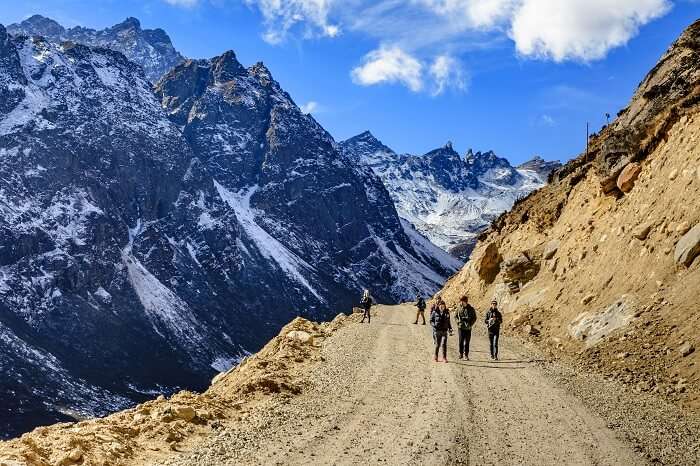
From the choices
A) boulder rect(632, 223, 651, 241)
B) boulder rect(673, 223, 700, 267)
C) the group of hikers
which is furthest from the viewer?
boulder rect(632, 223, 651, 241)

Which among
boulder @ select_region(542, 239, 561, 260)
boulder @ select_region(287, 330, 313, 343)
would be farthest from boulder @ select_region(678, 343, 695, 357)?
boulder @ select_region(542, 239, 561, 260)

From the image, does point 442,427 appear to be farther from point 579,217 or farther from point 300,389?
point 579,217

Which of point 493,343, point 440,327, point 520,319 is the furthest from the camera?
point 520,319

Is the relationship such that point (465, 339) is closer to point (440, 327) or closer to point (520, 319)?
point (440, 327)

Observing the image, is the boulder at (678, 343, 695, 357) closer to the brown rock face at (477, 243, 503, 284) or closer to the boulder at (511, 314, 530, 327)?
the boulder at (511, 314, 530, 327)

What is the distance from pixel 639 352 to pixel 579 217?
16185mm

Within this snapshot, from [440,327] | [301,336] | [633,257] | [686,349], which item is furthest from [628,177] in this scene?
[301,336]

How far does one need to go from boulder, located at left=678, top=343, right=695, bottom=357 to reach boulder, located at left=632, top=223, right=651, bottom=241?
7248 mm

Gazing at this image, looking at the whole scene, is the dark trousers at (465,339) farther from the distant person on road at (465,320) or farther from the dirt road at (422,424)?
the dirt road at (422,424)

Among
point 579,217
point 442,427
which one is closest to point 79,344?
point 579,217

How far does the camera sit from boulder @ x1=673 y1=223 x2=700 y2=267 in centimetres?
1872

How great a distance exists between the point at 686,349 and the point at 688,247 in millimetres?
4444

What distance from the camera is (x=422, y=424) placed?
40.4 feet

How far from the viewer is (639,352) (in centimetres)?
1733
